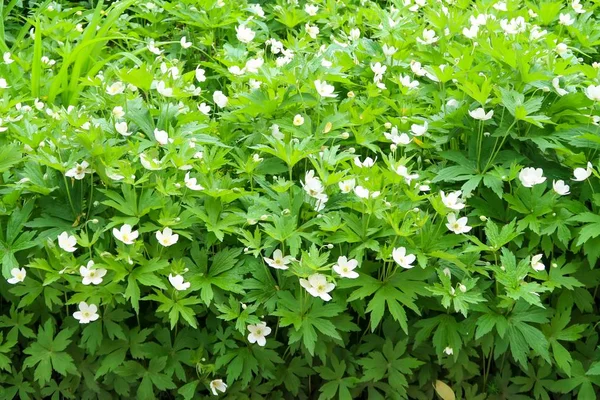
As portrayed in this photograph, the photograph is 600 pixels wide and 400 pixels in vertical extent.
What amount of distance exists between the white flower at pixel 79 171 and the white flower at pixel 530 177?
140cm

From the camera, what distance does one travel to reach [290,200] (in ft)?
8.21

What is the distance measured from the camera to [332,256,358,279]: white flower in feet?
7.52

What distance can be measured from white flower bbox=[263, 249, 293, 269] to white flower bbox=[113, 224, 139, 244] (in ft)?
1.33

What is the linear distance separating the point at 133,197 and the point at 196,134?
15.5 inches

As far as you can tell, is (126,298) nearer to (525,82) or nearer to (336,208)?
(336,208)

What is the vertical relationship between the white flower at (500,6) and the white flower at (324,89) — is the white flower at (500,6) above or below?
below

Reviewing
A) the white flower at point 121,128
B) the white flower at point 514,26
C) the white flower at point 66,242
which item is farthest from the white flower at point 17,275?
the white flower at point 514,26

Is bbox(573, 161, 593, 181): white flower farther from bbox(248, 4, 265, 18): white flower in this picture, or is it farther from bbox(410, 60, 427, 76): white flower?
bbox(248, 4, 265, 18): white flower

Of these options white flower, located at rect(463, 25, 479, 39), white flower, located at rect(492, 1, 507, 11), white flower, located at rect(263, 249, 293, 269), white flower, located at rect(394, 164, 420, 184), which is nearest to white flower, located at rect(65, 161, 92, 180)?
white flower, located at rect(263, 249, 293, 269)

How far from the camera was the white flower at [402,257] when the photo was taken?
228 cm

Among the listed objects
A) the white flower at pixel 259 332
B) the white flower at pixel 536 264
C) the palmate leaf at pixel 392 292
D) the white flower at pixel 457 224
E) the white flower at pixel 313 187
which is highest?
the white flower at pixel 313 187

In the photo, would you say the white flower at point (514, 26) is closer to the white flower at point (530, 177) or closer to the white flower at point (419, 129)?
the white flower at point (419, 129)

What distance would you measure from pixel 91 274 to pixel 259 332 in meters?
0.54

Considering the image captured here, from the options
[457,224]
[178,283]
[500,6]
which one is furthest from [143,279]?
[500,6]
